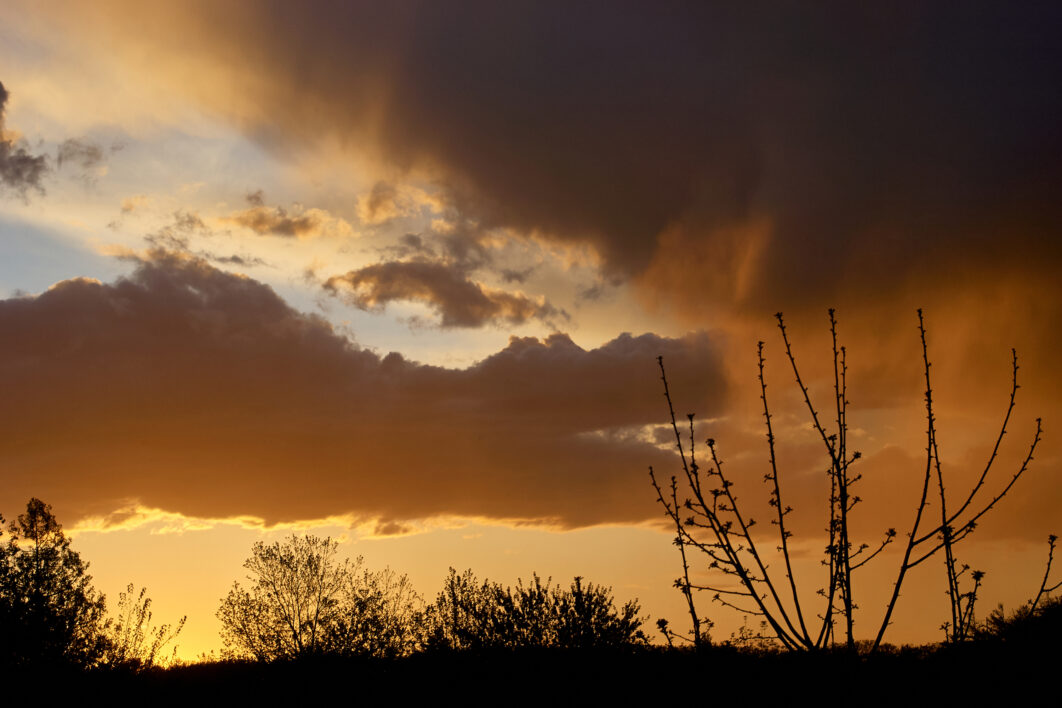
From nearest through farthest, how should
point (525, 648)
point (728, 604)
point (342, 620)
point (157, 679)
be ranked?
point (728, 604) → point (525, 648) → point (157, 679) → point (342, 620)

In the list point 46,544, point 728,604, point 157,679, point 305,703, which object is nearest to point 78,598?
point 46,544

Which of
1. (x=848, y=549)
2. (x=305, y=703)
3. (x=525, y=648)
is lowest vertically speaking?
(x=305, y=703)

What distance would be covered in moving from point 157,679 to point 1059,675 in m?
29.8

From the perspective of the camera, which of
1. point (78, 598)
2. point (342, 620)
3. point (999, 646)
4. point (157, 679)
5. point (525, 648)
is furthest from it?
point (342, 620)

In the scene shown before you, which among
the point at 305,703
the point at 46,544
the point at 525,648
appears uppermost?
the point at 46,544

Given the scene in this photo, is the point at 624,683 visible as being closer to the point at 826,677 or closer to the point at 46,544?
the point at 826,677

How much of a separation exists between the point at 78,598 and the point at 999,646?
172 feet

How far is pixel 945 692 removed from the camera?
723 centimetres

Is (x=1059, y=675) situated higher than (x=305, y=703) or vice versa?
(x=1059, y=675)

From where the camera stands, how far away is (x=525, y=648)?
18.3 meters

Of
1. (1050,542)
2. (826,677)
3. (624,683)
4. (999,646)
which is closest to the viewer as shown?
(826,677)

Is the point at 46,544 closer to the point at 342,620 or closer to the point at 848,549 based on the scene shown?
the point at 342,620

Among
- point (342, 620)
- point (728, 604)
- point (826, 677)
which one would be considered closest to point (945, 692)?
point (826, 677)

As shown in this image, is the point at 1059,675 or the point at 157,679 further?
the point at 157,679
